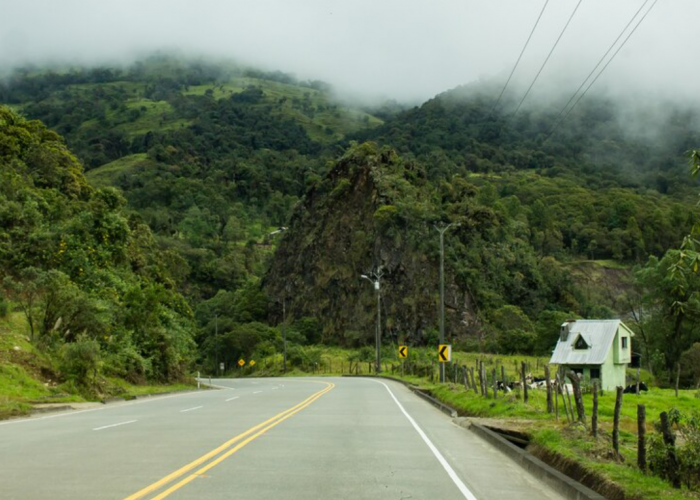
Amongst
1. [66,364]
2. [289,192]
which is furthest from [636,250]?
[66,364]

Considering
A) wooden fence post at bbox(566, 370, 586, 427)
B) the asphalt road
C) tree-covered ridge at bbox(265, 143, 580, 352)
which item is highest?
tree-covered ridge at bbox(265, 143, 580, 352)

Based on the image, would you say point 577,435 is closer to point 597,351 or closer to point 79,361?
point 79,361

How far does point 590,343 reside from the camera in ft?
182

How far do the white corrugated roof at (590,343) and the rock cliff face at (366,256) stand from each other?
3225 centimetres

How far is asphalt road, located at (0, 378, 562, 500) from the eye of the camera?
805 cm

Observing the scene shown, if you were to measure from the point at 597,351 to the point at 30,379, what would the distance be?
4349 centimetres

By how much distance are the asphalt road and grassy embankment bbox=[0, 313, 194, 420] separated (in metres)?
5.28

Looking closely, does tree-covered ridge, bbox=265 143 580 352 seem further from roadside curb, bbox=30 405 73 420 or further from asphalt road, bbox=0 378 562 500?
asphalt road, bbox=0 378 562 500

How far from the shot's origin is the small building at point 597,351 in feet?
178

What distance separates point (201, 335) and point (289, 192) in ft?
227

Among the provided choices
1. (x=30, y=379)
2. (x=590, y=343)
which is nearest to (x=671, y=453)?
(x=30, y=379)

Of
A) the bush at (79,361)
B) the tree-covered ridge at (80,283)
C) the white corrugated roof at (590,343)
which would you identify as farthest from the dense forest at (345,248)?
the white corrugated roof at (590,343)

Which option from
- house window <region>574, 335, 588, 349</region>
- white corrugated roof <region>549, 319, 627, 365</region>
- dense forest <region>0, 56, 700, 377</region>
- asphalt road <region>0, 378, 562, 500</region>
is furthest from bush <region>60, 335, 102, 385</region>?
house window <region>574, 335, 588, 349</region>

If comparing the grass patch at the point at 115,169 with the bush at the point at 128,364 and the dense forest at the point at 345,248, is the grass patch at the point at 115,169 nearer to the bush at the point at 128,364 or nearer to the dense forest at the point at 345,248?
the dense forest at the point at 345,248
